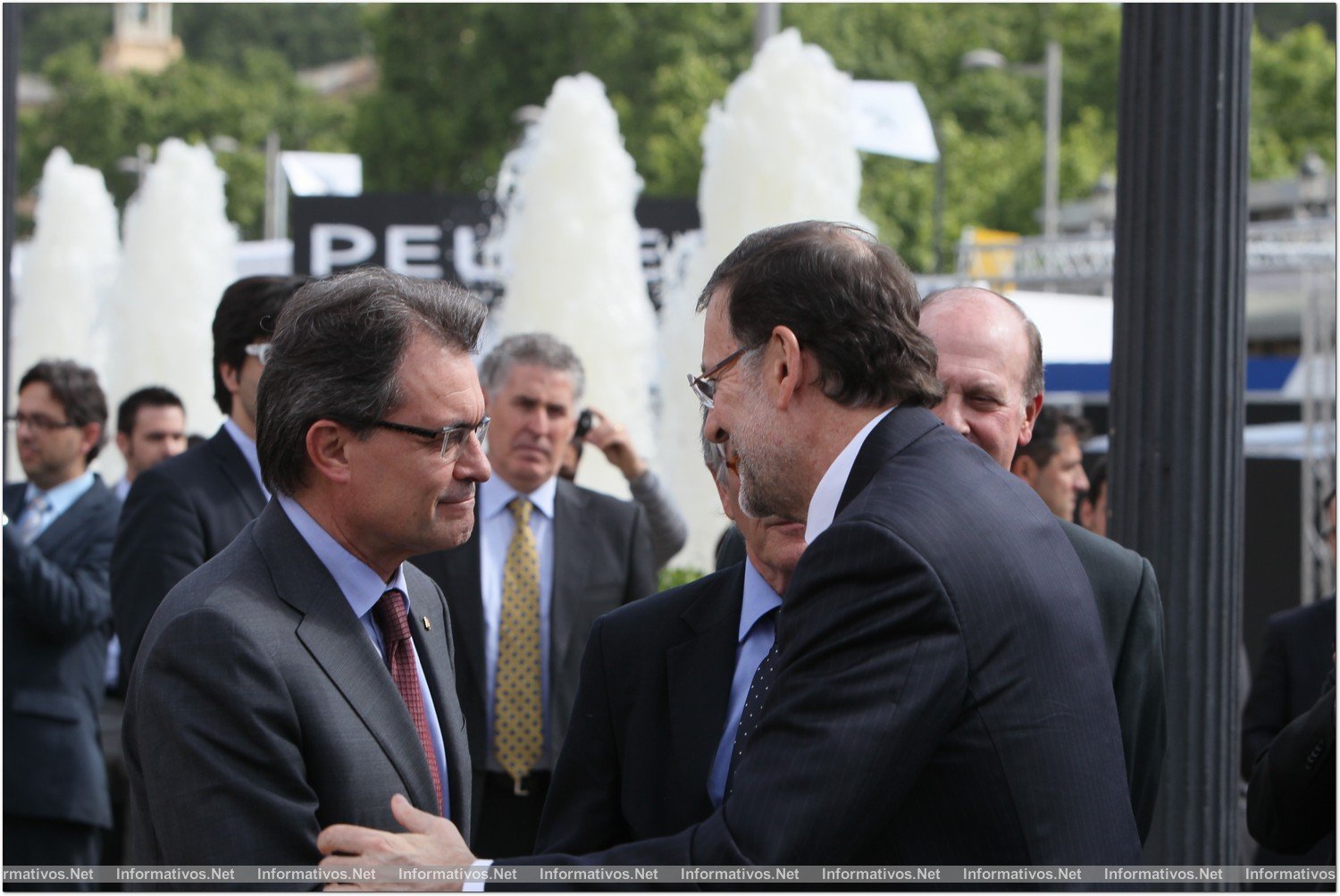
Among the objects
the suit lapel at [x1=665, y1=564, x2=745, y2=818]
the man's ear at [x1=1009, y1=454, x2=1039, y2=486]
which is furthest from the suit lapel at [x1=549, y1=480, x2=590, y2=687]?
the suit lapel at [x1=665, y1=564, x2=745, y2=818]

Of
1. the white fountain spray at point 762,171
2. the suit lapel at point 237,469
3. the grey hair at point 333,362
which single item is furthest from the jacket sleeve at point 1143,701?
the white fountain spray at point 762,171

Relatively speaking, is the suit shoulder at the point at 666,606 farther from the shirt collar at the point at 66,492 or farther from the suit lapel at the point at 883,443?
the shirt collar at the point at 66,492

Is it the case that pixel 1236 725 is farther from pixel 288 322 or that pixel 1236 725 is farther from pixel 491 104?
pixel 491 104

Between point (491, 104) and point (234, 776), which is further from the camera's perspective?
point (491, 104)

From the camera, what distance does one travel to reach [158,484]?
4.01m

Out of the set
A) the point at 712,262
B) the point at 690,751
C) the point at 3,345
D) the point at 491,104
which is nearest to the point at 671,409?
the point at 712,262

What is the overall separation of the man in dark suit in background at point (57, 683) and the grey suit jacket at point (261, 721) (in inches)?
114

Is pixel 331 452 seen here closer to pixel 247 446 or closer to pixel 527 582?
pixel 247 446

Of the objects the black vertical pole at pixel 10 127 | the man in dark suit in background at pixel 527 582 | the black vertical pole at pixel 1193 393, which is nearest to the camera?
the black vertical pole at pixel 1193 393

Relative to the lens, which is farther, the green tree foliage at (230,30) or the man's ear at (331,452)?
the green tree foliage at (230,30)

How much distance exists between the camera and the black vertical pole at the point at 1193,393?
3502 millimetres

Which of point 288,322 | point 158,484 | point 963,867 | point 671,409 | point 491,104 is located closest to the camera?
point 963,867

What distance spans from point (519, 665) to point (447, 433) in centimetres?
234

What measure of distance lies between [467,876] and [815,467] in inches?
30.4
